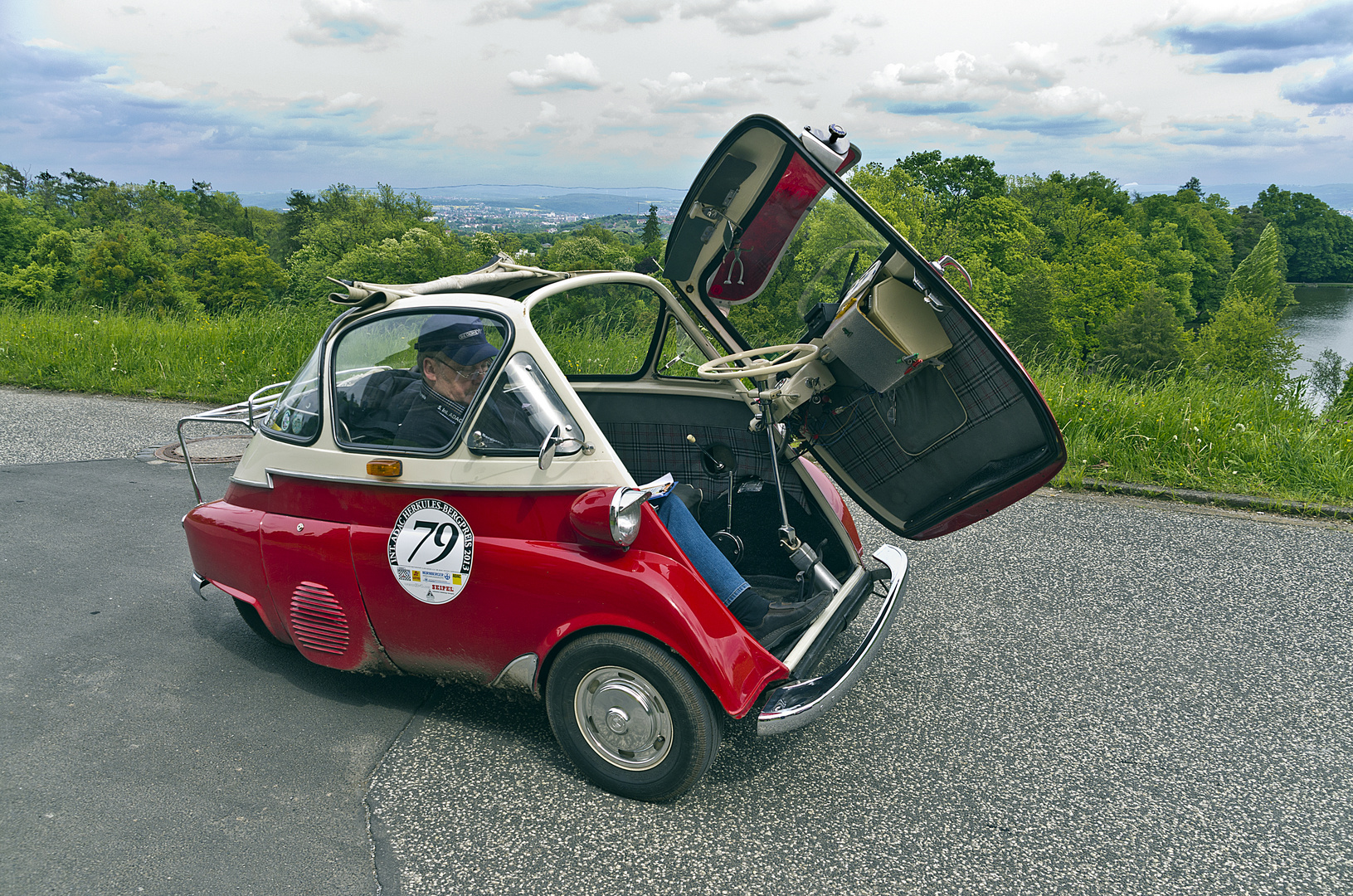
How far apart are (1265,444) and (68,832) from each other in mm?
8313

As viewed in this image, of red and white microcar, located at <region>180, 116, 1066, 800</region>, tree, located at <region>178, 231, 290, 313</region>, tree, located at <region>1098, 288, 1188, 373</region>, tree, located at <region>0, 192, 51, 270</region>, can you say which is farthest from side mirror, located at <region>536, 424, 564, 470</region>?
tree, located at <region>0, 192, 51, 270</region>

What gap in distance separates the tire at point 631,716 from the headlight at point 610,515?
1.17 ft

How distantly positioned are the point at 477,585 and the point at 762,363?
5.29ft

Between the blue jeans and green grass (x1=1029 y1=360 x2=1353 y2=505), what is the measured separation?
4.59 meters

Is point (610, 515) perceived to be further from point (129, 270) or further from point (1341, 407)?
point (129, 270)

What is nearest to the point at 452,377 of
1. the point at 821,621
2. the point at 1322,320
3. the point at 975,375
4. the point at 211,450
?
the point at 821,621

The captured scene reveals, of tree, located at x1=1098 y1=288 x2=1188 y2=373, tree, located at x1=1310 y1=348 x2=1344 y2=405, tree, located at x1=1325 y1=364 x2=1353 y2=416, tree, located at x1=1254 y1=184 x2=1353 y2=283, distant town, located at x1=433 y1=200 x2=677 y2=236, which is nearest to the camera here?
tree, located at x1=1325 y1=364 x2=1353 y2=416

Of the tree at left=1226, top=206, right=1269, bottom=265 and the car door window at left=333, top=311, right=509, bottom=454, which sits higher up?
the tree at left=1226, top=206, right=1269, bottom=265

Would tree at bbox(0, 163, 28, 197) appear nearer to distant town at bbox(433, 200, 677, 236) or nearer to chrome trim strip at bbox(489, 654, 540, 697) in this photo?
distant town at bbox(433, 200, 677, 236)

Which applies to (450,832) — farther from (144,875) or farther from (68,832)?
(68,832)

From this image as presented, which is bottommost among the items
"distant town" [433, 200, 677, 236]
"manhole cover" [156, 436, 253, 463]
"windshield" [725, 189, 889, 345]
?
"manhole cover" [156, 436, 253, 463]

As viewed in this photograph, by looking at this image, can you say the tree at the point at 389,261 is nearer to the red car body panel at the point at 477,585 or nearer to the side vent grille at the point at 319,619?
the red car body panel at the point at 477,585

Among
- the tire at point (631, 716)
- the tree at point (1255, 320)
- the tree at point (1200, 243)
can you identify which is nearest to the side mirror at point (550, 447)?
the tire at point (631, 716)

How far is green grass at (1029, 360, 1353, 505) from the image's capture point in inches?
268
